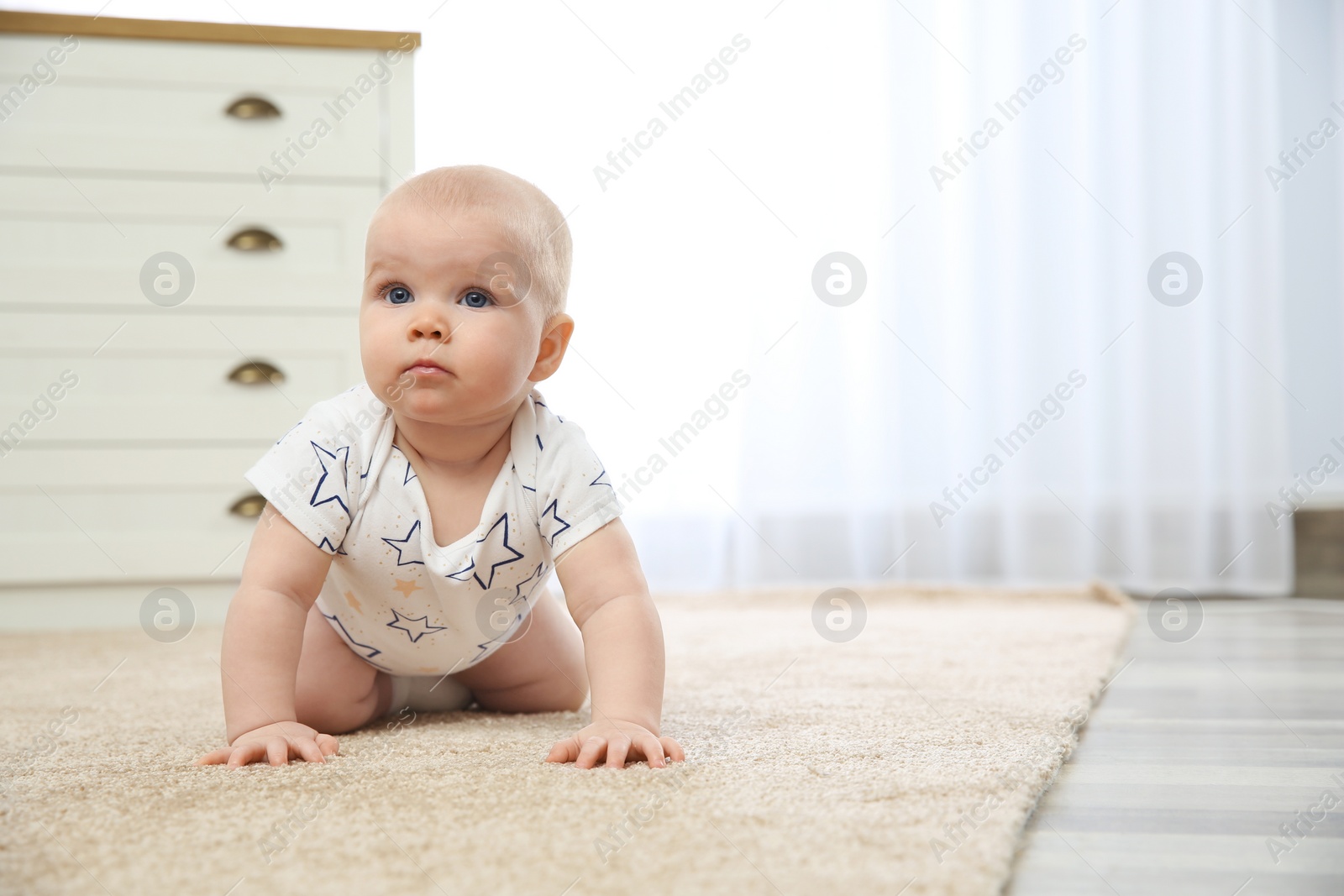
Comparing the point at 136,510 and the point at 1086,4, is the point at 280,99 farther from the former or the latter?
the point at 1086,4

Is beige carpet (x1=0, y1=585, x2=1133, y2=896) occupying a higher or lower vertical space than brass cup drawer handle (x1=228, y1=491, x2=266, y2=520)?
lower

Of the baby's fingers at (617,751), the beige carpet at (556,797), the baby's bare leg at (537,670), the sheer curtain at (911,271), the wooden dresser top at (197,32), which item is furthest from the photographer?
the sheer curtain at (911,271)

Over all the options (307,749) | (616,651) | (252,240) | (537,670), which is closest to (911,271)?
(252,240)

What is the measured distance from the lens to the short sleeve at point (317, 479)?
0.75 metres

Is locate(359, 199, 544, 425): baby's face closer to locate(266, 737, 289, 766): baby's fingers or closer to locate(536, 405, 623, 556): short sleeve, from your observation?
locate(536, 405, 623, 556): short sleeve

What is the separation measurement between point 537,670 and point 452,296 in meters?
0.34

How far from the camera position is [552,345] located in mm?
794

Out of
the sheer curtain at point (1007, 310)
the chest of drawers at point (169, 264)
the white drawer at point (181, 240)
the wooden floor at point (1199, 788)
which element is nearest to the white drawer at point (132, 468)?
the chest of drawers at point (169, 264)

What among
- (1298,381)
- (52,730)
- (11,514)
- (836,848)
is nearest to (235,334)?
(11,514)

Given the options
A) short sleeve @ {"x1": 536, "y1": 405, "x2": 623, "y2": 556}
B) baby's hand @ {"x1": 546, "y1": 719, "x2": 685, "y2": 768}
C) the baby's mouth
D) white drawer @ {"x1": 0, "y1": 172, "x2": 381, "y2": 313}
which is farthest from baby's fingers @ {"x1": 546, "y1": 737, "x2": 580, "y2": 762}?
white drawer @ {"x1": 0, "y1": 172, "x2": 381, "y2": 313}

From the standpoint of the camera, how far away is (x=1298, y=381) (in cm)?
198

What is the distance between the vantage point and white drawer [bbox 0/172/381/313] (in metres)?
1.48

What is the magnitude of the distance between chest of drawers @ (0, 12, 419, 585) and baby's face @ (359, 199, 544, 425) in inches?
33.6

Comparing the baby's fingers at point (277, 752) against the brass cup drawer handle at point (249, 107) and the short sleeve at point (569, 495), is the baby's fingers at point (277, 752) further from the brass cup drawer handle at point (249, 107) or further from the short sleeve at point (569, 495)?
the brass cup drawer handle at point (249, 107)
